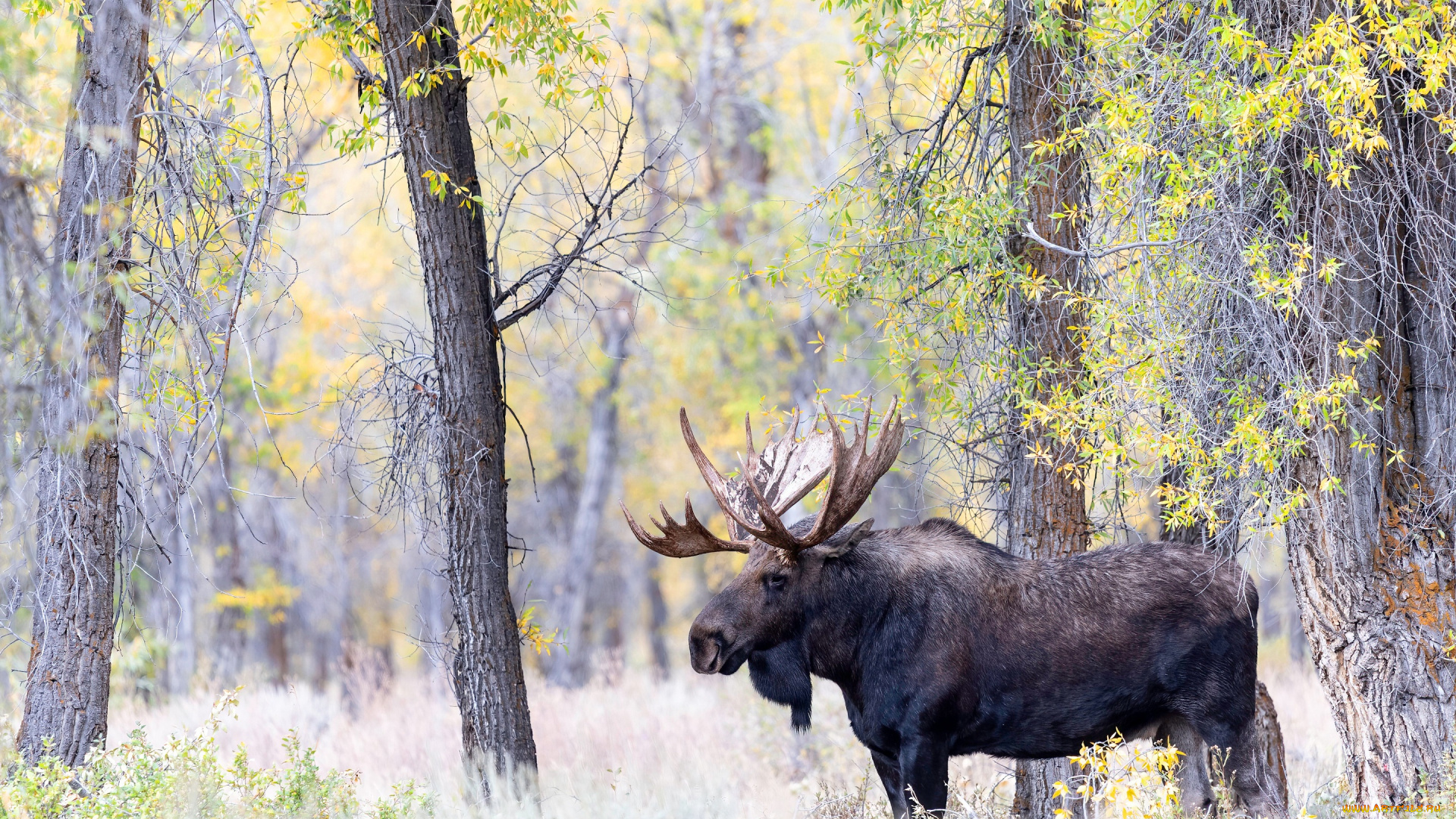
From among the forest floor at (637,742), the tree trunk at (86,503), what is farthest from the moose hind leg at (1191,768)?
the tree trunk at (86,503)

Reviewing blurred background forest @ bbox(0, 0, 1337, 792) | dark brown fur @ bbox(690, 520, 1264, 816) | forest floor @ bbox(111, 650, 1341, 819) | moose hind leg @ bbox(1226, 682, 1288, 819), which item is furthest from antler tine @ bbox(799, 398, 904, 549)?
blurred background forest @ bbox(0, 0, 1337, 792)

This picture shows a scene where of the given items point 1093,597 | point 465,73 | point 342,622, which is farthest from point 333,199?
point 1093,597

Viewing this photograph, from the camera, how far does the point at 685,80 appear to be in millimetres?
19594

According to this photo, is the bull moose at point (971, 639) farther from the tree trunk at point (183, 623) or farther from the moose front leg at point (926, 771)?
the tree trunk at point (183, 623)

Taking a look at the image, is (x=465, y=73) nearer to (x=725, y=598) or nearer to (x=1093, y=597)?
(x=725, y=598)

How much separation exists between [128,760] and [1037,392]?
5050 millimetres

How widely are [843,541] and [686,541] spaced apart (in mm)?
867

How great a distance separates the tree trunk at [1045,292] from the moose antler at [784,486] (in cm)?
95

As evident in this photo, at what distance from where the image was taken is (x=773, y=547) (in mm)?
6480

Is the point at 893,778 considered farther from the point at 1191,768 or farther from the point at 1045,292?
the point at 1045,292

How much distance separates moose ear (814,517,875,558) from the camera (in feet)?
21.1

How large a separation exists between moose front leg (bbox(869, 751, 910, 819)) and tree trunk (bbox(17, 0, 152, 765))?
3876 mm

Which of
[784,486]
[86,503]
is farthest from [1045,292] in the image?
[86,503]

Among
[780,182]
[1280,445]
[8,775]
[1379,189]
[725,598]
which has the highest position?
[780,182]
